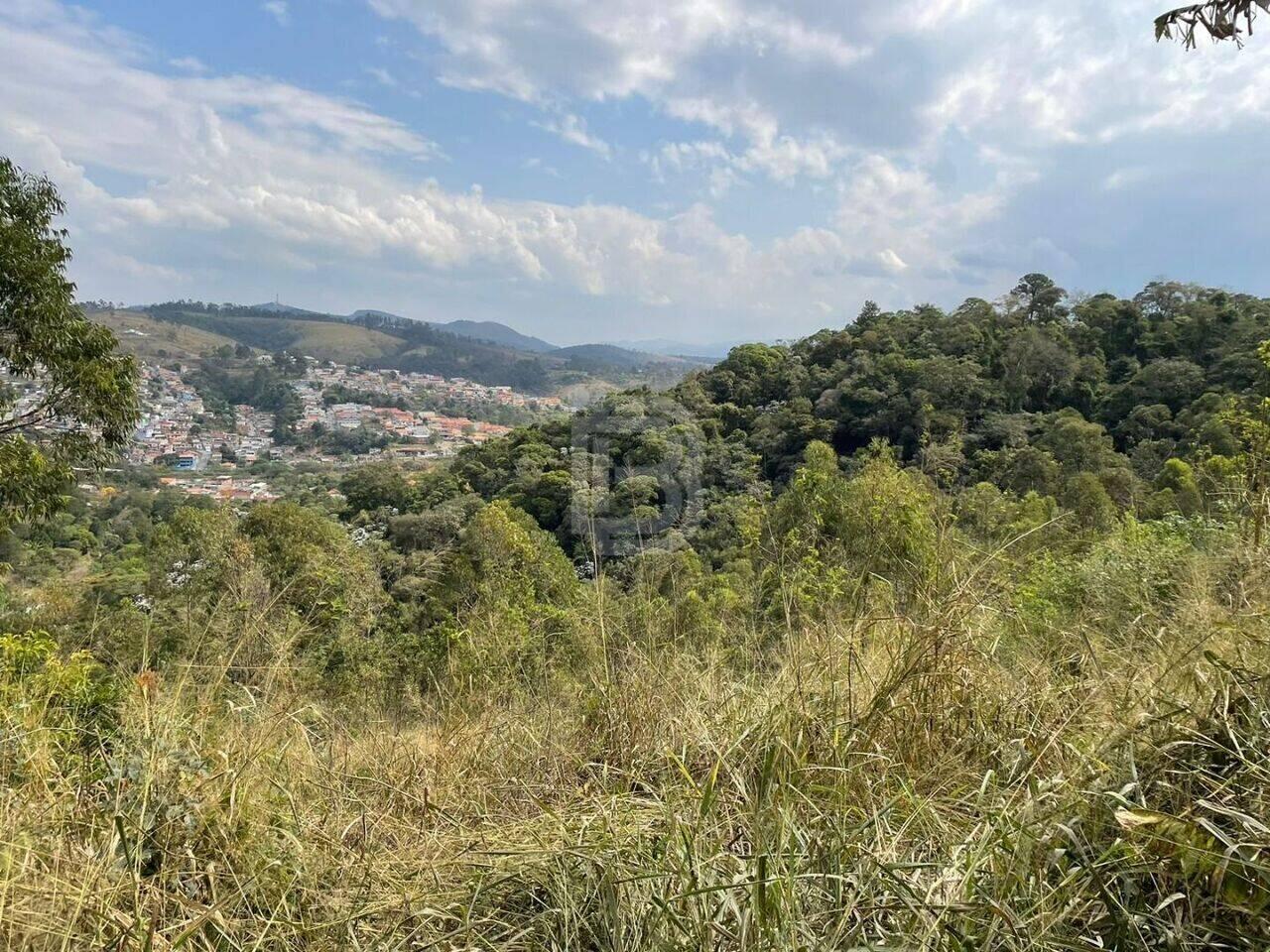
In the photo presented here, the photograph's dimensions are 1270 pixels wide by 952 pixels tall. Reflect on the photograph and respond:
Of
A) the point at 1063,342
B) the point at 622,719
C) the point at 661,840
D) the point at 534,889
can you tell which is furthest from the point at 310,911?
the point at 1063,342

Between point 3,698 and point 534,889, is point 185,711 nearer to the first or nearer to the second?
point 3,698

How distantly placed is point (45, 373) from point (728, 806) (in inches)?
241

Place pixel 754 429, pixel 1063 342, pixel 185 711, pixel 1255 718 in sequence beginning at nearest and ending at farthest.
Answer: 1. pixel 1255 718
2. pixel 185 711
3. pixel 1063 342
4. pixel 754 429

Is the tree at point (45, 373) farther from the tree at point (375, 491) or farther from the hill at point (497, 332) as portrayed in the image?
the hill at point (497, 332)

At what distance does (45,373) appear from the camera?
510cm

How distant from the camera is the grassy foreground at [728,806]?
0.84 m

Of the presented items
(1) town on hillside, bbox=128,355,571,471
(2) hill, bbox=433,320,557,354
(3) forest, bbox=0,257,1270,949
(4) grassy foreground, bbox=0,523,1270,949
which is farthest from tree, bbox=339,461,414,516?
(2) hill, bbox=433,320,557,354

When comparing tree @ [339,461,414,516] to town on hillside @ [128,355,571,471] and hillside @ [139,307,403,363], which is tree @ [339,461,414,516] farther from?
hillside @ [139,307,403,363]

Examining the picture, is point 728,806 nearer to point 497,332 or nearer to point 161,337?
point 161,337

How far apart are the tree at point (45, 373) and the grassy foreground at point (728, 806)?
3.85m

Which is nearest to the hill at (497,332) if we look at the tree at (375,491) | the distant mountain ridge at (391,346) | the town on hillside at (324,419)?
the distant mountain ridge at (391,346)

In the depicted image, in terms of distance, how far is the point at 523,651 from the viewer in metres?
3.21

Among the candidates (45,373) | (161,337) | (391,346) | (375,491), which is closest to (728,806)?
(45,373)

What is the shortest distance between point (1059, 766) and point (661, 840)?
674 millimetres
